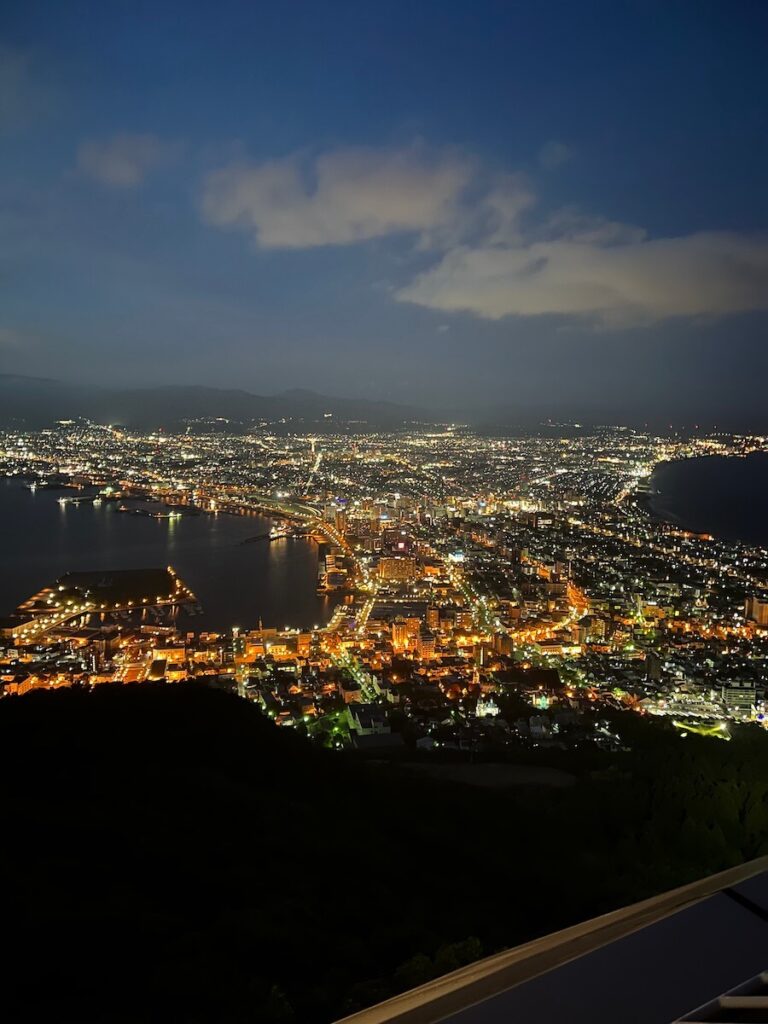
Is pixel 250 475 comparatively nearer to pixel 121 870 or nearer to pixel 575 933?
pixel 121 870

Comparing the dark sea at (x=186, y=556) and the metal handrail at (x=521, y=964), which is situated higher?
the metal handrail at (x=521, y=964)

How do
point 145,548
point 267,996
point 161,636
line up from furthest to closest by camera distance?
1. point 145,548
2. point 161,636
3. point 267,996

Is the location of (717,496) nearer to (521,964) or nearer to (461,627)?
(461,627)

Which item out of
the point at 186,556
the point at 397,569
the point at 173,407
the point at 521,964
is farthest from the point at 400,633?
the point at 173,407

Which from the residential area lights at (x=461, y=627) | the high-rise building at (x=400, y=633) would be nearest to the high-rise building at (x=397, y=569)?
the residential area lights at (x=461, y=627)

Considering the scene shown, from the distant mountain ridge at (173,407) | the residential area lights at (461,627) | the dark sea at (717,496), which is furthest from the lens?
the distant mountain ridge at (173,407)

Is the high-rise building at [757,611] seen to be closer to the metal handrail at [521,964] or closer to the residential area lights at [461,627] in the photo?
the residential area lights at [461,627]

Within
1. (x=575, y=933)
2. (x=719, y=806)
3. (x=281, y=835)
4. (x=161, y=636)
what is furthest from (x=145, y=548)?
(x=575, y=933)
